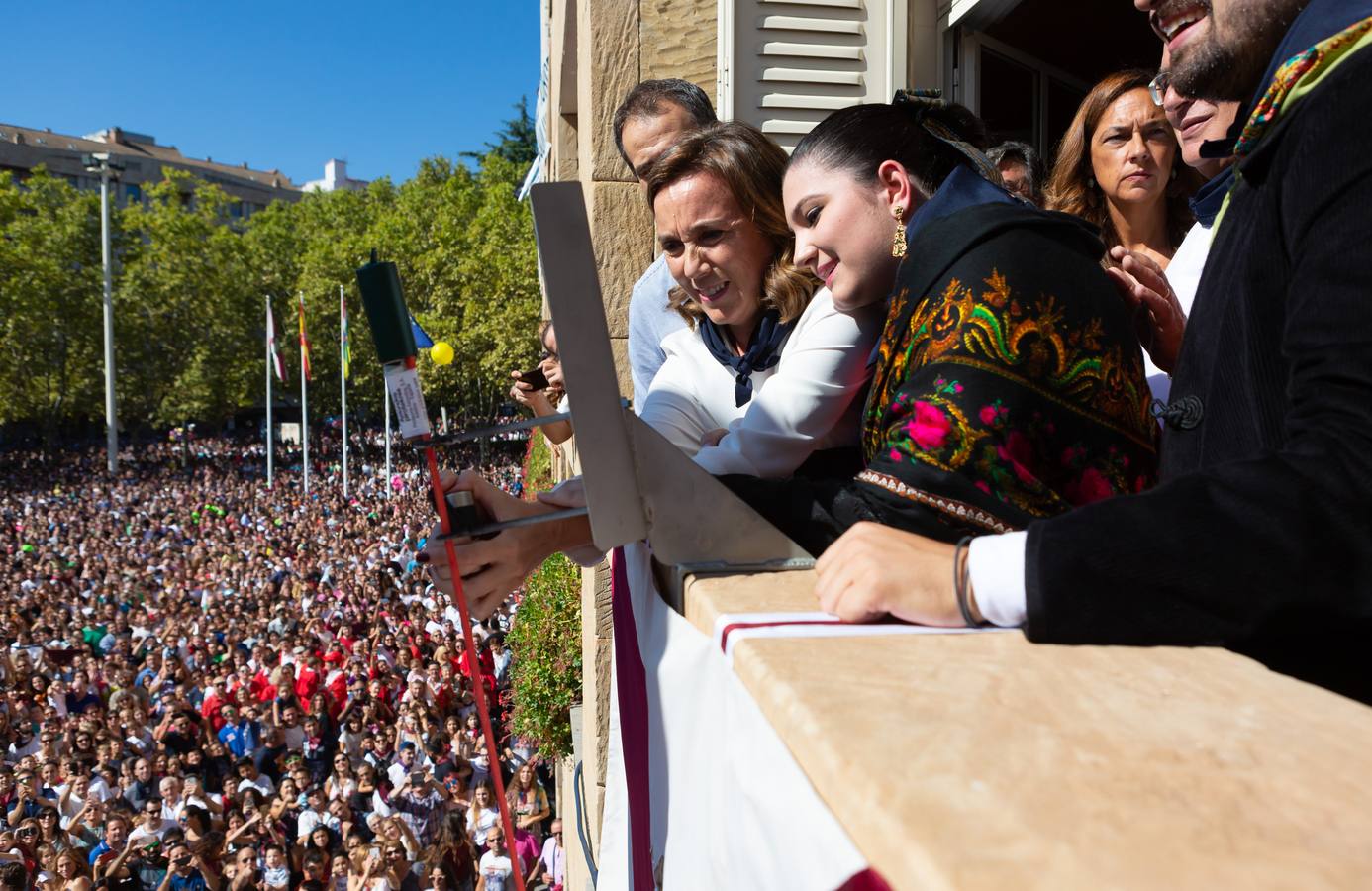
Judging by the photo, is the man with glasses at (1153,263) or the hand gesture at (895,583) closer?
the hand gesture at (895,583)

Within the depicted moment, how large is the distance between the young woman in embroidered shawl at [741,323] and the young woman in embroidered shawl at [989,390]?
0.27m

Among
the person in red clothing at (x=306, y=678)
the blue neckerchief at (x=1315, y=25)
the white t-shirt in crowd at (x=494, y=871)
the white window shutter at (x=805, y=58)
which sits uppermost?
the white window shutter at (x=805, y=58)

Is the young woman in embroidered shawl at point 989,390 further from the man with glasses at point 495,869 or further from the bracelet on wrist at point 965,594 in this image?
the man with glasses at point 495,869

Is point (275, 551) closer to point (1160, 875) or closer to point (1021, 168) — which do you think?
point (1021, 168)

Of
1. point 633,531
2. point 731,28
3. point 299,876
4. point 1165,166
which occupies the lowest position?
point 299,876

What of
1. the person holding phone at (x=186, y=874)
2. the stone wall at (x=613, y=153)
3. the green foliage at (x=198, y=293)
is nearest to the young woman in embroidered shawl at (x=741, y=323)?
the stone wall at (x=613, y=153)

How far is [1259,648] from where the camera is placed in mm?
1174

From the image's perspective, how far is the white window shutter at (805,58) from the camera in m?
4.59

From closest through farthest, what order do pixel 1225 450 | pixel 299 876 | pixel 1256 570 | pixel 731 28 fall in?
pixel 1256 570
pixel 1225 450
pixel 731 28
pixel 299 876

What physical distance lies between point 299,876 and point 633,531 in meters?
7.67

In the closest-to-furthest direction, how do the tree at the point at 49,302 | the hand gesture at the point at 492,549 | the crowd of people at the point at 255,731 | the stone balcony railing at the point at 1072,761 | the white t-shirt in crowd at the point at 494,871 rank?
the stone balcony railing at the point at 1072,761 < the hand gesture at the point at 492,549 < the white t-shirt in crowd at the point at 494,871 < the crowd of people at the point at 255,731 < the tree at the point at 49,302

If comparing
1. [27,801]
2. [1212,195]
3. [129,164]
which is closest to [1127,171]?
[1212,195]

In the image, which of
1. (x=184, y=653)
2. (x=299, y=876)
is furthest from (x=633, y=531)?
(x=184, y=653)

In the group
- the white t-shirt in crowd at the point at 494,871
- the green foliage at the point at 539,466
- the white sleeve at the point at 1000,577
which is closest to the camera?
the white sleeve at the point at 1000,577
